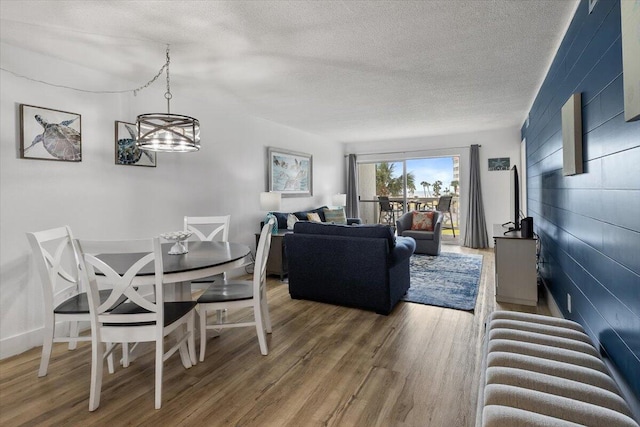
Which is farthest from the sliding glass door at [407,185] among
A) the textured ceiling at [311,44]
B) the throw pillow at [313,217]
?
the textured ceiling at [311,44]

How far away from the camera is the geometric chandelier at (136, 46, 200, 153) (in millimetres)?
2424

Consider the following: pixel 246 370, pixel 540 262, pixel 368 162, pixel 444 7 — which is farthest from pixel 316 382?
pixel 368 162

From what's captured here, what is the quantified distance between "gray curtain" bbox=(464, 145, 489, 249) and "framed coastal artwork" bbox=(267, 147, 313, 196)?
3.23 metres

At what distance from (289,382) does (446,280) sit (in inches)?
114

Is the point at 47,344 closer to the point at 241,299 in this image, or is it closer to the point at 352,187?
the point at 241,299

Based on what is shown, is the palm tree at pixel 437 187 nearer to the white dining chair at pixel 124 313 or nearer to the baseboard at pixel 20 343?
the white dining chair at pixel 124 313

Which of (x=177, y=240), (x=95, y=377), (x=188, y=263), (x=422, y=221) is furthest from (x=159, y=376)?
(x=422, y=221)

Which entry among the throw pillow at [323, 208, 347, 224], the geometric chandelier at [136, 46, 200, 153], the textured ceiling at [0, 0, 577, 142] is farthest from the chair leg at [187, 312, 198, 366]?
the throw pillow at [323, 208, 347, 224]

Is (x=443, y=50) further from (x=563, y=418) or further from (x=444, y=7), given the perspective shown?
(x=563, y=418)

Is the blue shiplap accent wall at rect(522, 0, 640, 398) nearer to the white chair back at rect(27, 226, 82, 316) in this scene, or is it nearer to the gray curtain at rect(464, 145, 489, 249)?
the white chair back at rect(27, 226, 82, 316)

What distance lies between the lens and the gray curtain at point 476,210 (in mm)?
6758

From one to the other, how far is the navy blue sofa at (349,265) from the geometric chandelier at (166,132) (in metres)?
1.49

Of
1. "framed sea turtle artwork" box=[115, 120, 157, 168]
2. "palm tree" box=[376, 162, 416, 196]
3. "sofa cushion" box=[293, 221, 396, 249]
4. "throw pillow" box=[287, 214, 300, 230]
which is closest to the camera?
"sofa cushion" box=[293, 221, 396, 249]

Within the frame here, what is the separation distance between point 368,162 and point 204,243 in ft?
18.9
